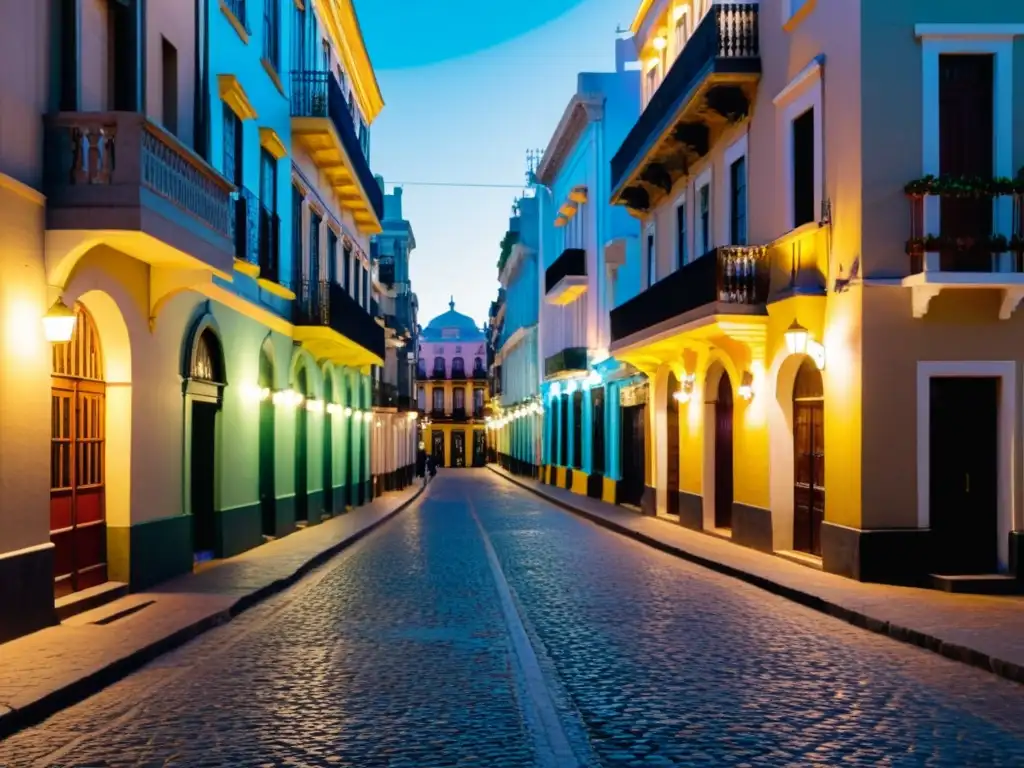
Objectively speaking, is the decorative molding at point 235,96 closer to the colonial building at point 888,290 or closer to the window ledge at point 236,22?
the window ledge at point 236,22

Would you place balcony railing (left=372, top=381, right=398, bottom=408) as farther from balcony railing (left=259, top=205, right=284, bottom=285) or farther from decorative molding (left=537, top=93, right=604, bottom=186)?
balcony railing (left=259, top=205, right=284, bottom=285)

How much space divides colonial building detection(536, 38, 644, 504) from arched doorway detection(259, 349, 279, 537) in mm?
11167

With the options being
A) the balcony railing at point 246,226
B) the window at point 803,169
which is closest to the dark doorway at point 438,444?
the balcony railing at point 246,226

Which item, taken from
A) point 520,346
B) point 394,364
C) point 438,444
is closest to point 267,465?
point 394,364

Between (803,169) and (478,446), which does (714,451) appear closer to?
(803,169)

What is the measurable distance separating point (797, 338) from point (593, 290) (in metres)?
21.8

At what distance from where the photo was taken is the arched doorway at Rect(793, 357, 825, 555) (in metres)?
16.8

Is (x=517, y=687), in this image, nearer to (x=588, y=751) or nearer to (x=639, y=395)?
(x=588, y=751)

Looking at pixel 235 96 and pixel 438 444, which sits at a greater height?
pixel 235 96

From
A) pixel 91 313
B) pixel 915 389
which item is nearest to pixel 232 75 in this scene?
pixel 91 313

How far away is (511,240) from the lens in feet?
221

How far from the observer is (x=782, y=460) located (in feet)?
58.8

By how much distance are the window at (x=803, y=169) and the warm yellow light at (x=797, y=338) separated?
162 centimetres

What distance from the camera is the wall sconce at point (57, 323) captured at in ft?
34.9
